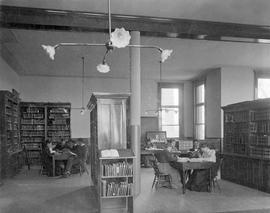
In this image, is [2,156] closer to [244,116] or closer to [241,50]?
[244,116]

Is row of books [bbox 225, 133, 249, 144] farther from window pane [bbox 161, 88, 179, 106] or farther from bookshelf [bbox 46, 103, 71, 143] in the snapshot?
bookshelf [bbox 46, 103, 71, 143]

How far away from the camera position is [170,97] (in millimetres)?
7211

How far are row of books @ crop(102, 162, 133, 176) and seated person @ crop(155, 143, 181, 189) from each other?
216cm

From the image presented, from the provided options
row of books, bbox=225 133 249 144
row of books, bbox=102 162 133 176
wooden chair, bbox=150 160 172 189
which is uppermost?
row of books, bbox=225 133 249 144

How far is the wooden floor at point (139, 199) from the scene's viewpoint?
192 inches

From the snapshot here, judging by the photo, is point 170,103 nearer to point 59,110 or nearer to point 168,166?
point 168,166

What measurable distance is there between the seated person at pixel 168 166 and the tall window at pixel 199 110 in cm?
163

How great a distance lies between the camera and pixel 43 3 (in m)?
4.88

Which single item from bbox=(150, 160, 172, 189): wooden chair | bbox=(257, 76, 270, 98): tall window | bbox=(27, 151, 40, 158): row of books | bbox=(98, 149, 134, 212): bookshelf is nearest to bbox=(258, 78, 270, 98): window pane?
bbox=(257, 76, 270, 98): tall window

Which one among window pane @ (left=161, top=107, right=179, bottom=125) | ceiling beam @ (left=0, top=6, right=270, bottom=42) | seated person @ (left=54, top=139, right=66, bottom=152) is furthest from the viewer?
seated person @ (left=54, top=139, right=66, bottom=152)

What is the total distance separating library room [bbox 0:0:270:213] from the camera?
491 cm

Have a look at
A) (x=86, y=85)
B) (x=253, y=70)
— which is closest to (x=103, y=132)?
(x=86, y=85)

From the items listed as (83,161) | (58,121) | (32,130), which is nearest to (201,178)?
(83,161)

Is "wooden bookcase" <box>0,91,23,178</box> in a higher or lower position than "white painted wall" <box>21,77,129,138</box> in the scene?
lower
